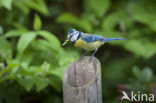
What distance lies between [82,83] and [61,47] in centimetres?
174

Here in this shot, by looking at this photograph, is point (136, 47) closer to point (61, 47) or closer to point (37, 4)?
point (61, 47)

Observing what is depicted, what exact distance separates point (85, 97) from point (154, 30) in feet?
7.85

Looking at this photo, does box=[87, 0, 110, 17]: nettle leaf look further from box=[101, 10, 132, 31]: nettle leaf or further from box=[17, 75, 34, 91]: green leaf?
box=[17, 75, 34, 91]: green leaf

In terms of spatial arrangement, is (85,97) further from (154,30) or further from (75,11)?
(75,11)

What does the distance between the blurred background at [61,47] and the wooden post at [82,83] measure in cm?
61

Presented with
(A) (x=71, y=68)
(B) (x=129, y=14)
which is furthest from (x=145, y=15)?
(A) (x=71, y=68)

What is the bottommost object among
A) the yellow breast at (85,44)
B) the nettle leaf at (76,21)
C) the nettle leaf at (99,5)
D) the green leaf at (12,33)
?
the yellow breast at (85,44)

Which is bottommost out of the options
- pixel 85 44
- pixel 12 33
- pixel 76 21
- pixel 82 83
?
pixel 82 83

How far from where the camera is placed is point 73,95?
106 inches

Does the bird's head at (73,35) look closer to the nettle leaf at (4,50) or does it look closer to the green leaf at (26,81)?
the green leaf at (26,81)

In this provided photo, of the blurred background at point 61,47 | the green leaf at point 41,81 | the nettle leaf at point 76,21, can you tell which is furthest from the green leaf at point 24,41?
the nettle leaf at point 76,21

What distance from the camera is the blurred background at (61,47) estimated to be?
3.66 m

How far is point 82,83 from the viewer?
276 centimetres

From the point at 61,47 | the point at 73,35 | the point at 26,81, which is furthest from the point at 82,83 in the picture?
the point at 61,47
